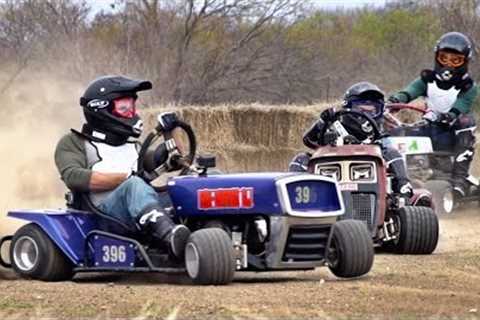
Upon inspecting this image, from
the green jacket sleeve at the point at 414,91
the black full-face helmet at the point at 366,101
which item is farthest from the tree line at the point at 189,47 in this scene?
the black full-face helmet at the point at 366,101

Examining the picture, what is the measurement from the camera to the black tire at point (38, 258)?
37.5 ft

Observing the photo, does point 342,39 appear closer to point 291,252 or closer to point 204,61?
point 204,61

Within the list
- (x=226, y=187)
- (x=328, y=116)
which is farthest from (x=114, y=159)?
(x=328, y=116)

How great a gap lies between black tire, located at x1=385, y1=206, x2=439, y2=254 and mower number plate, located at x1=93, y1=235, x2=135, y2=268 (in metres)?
3.58

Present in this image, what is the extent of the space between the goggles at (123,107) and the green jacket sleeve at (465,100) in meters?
8.86

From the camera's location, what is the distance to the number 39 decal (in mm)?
10844

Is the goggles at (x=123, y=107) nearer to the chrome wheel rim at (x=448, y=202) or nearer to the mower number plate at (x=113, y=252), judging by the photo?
the mower number plate at (x=113, y=252)

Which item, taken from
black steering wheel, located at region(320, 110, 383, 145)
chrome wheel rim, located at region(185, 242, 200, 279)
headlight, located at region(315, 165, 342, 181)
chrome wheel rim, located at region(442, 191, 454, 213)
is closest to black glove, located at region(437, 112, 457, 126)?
chrome wheel rim, located at region(442, 191, 454, 213)

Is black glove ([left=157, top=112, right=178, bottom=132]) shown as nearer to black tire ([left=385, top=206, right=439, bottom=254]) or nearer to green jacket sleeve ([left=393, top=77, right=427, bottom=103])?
black tire ([left=385, top=206, right=439, bottom=254])

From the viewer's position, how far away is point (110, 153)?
1180cm

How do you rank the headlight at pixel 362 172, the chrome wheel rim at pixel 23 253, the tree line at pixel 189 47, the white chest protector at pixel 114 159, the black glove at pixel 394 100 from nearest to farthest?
1. the chrome wheel rim at pixel 23 253
2. the white chest protector at pixel 114 159
3. the headlight at pixel 362 172
4. the black glove at pixel 394 100
5. the tree line at pixel 189 47

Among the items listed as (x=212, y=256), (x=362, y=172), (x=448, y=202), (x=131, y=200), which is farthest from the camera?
(x=448, y=202)

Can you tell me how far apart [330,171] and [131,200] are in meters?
3.41

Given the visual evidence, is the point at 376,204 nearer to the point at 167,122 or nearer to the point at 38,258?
the point at 167,122
